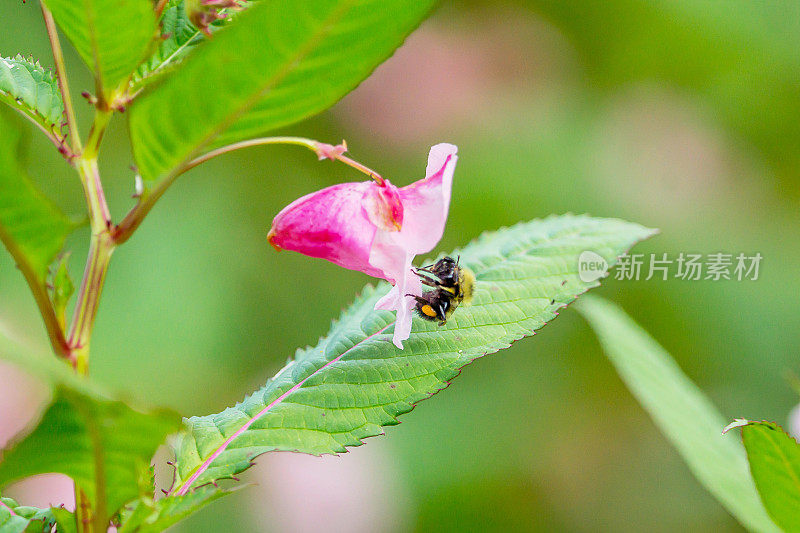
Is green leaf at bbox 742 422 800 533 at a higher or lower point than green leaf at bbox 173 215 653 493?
lower

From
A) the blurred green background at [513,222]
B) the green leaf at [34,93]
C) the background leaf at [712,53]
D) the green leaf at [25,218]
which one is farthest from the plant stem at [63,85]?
the background leaf at [712,53]

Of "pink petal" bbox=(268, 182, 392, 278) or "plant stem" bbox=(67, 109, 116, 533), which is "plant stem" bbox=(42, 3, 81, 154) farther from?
"pink petal" bbox=(268, 182, 392, 278)

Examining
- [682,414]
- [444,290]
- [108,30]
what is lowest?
[682,414]

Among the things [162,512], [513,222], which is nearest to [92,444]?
[162,512]

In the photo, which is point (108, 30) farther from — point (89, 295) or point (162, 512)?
point (162, 512)

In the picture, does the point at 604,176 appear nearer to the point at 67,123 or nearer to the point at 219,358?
the point at 219,358

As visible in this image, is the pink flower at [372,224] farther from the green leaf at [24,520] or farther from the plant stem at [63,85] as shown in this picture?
the green leaf at [24,520]

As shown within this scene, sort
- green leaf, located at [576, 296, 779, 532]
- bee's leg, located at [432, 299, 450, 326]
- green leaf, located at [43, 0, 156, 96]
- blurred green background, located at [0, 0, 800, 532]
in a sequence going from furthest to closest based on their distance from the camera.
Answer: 1. blurred green background, located at [0, 0, 800, 532]
2. green leaf, located at [576, 296, 779, 532]
3. bee's leg, located at [432, 299, 450, 326]
4. green leaf, located at [43, 0, 156, 96]

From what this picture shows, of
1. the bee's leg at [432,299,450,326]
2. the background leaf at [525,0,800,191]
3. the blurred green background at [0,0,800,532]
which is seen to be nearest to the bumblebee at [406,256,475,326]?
the bee's leg at [432,299,450,326]
